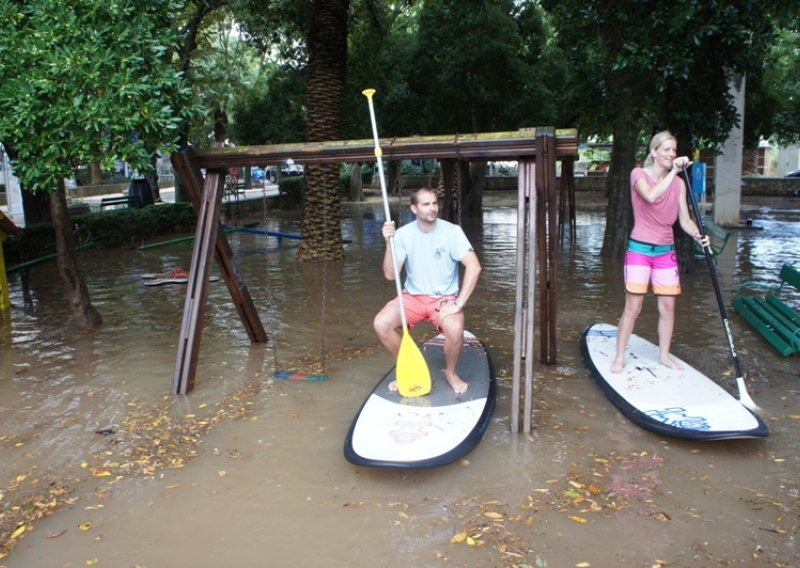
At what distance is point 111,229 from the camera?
15.9m

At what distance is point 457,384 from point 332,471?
1.19 m

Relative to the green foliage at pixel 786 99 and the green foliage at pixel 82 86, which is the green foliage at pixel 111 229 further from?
the green foliage at pixel 786 99

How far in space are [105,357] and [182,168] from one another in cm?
225

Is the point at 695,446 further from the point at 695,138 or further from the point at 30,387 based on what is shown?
the point at 695,138

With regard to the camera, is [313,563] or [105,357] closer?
[313,563]

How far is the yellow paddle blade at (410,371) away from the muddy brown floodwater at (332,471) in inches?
21.8

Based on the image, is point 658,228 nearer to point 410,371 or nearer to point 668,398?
point 668,398

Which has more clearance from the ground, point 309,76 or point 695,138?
point 309,76

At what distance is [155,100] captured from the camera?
5227mm

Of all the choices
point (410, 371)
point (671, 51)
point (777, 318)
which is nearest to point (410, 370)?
point (410, 371)

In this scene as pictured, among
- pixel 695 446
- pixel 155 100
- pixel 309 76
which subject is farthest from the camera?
pixel 309 76

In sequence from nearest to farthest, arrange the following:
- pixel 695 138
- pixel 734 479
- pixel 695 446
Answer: pixel 734 479 → pixel 695 446 → pixel 695 138

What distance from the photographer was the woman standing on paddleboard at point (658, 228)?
5.15 metres

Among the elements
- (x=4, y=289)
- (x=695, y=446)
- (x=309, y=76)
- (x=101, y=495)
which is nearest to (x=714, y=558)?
(x=695, y=446)
